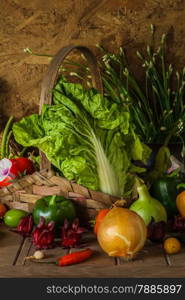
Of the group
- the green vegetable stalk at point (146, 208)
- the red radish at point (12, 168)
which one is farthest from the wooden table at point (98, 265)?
the red radish at point (12, 168)

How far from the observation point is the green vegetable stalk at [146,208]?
1.79 m

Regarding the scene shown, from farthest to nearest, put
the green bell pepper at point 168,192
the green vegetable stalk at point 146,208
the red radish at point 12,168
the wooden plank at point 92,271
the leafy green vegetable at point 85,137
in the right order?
the red radish at point 12,168
the green bell pepper at point 168,192
the leafy green vegetable at point 85,137
the green vegetable stalk at point 146,208
the wooden plank at point 92,271

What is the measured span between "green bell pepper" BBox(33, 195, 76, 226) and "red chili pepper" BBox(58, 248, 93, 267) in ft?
0.72

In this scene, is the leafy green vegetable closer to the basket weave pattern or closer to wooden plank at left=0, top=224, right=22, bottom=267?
the basket weave pattern

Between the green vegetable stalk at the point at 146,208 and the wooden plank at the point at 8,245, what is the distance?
43 cm

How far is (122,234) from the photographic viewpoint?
60.7 inches

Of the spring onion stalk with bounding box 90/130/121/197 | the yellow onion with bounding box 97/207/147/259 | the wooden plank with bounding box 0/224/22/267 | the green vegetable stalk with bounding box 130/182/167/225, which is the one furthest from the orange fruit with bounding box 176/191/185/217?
the wooden plank with bounding box 0/224/22/267

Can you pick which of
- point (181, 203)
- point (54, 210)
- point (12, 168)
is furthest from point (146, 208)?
point (12, 168)

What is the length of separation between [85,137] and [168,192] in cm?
41

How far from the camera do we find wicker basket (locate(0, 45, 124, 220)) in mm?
1887

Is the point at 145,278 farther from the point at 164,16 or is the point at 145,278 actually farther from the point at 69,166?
the point at 164,16

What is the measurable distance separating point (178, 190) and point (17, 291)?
85cm

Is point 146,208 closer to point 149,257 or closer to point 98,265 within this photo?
point 149,257

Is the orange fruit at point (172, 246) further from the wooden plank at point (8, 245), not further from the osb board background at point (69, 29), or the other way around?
the osb board background at point (69, 29)
